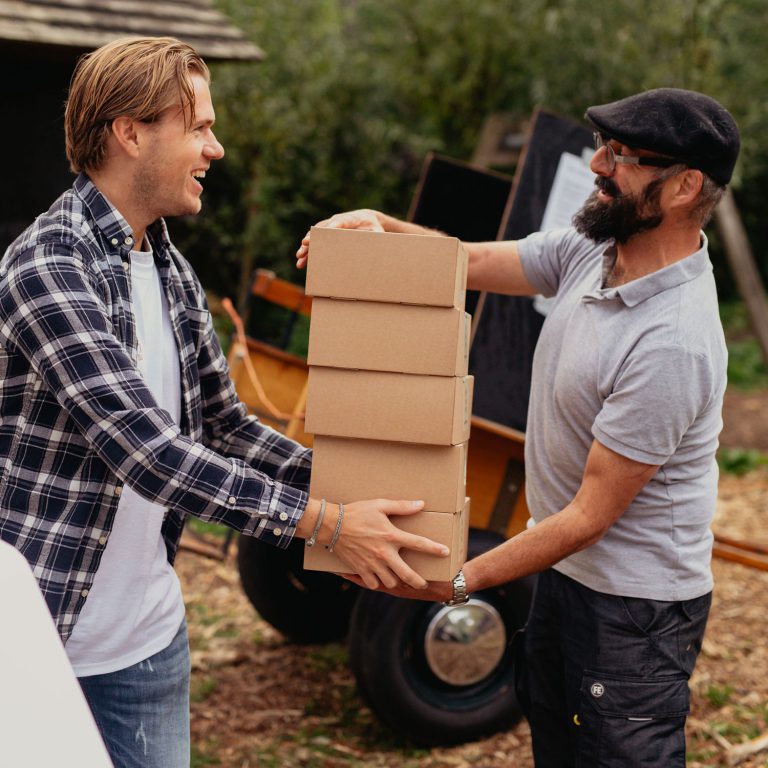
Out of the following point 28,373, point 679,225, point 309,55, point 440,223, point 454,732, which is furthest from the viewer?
point 309,55

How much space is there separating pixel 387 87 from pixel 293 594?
841 cm

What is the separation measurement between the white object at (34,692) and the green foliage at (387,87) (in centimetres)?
944

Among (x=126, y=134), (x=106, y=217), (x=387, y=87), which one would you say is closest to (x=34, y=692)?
(x=106, y=217)

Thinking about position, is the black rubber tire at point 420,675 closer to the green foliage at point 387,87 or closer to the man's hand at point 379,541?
the man's hand at point 379,541

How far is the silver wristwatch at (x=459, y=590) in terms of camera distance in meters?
2.29

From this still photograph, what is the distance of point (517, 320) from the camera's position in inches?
157

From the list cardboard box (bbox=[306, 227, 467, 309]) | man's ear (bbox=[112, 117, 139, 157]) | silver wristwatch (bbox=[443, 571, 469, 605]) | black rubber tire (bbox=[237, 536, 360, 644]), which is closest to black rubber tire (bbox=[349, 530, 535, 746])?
black rubber tire (bbox=[237, 536, 360, 644])

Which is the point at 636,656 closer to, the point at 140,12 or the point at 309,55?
the point at 140,12

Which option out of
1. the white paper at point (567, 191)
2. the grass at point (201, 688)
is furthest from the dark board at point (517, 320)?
the grass at point (201, 688)

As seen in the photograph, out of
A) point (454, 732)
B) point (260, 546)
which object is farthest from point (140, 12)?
point (454, 732)

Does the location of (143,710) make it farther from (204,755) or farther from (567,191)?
(567,191)

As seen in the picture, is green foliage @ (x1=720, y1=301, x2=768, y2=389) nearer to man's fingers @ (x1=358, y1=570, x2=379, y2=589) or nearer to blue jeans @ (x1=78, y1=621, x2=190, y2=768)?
man's fingers @ (x1=358, y1=570, x2=379, y2=589)

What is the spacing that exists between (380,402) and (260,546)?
242 centimetres

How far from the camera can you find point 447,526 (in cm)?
211
